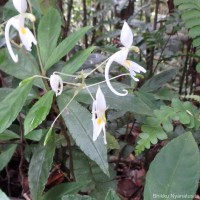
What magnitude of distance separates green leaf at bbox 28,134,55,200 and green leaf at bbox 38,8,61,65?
0.70 ft

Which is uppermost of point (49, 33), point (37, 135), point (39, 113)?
point (49, 33)

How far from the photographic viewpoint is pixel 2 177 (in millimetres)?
1374

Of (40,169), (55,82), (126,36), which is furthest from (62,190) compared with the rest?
(126,36)

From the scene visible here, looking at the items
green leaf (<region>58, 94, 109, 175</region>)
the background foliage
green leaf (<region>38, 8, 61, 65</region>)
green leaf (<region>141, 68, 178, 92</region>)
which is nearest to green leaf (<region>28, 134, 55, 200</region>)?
the background foliage

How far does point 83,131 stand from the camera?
861 mm

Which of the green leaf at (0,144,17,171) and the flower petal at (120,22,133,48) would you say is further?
the green leaf at (0,144,17,171)

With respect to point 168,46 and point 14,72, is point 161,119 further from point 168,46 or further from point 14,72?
point 168,46

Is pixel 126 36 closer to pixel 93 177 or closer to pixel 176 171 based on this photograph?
pixel 176 171

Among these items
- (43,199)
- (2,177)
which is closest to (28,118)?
(43,199)

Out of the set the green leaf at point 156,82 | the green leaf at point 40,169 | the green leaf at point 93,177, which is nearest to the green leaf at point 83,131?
the green leaf at point 40,169

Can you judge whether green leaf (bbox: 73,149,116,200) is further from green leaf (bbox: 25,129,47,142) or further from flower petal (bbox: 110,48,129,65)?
flower petal (bbox: 110,48,129,65)

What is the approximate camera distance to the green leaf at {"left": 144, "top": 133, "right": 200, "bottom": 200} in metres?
0.78

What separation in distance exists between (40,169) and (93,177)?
0.18 metres

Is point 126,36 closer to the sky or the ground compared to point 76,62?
closer to the sky
